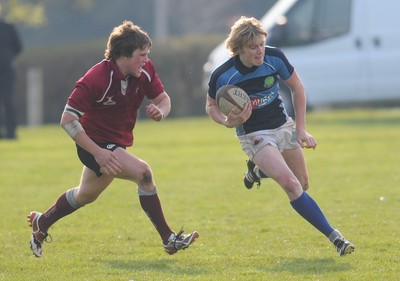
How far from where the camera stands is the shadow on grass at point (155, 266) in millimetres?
7145

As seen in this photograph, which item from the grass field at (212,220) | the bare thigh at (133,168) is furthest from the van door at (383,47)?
the bare thigh at (133,168)

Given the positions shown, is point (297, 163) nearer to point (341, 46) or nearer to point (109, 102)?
point (109, 102)

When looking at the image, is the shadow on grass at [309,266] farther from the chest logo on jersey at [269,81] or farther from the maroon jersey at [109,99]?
the maroon jersey at [109,99]

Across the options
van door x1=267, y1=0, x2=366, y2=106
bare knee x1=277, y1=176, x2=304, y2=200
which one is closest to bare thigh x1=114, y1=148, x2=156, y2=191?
bare knee x1=277, y1=176, x2=304, y2=200

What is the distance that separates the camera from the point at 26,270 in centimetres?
732

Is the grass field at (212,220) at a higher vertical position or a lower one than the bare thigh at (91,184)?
lower

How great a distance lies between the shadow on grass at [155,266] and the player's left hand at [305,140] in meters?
1.19

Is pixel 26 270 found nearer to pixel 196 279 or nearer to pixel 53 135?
pixel 196 279

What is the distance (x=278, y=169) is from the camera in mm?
7586

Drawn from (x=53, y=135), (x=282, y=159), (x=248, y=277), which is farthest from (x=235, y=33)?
(x=53, y=135)

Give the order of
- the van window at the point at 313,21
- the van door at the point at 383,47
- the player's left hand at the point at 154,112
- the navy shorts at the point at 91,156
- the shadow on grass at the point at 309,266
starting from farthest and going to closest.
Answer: the van window at the point at 313,21 < the van door at the point at 383,47 < the navy shorts at the point at 91,156 < the player's left hand at the point at 154,112 < the shadow on grass at the point at 309,266

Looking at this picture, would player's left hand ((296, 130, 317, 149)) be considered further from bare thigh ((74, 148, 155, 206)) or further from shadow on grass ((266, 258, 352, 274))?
bare thigh ((74, 148, 155, 206))

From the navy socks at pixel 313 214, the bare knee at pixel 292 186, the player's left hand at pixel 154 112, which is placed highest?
the player's left hand at pixel 154 112

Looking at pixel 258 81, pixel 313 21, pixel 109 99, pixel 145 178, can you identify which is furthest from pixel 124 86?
pixel 313 21
